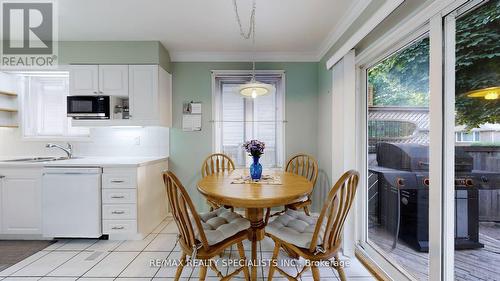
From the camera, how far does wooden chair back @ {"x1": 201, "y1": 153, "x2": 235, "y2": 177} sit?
9.13 ft

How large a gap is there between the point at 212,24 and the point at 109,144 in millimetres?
2145

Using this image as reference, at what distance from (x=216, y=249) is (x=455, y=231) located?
1493 mm

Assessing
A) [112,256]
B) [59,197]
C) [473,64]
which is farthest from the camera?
[59,197]

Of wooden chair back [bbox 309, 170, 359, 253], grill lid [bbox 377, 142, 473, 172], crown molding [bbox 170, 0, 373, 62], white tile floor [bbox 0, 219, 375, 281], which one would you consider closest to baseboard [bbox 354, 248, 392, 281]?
white tile floor [bbox 0, 219, 375, 281]

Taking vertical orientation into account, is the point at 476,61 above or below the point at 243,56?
below

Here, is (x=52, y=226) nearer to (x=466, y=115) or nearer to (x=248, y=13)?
(x=248, y=13)

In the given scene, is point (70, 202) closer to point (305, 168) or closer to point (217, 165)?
point (217, 165)

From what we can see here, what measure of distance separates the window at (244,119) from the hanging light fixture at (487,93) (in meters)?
2.18

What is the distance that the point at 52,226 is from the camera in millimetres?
2424

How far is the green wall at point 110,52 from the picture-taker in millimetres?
2834

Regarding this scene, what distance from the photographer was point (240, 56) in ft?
10.6

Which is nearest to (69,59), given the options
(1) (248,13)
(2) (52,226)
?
(2) (52,226)

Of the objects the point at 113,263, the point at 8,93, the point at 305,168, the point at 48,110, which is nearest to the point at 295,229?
the point at 305,168

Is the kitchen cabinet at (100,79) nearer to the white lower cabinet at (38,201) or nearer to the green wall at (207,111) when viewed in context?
the green wall at (207,111)
